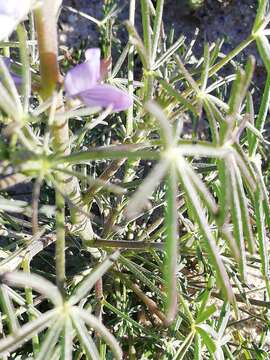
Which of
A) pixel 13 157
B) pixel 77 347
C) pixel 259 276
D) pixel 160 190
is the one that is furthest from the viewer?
pixel 259 276

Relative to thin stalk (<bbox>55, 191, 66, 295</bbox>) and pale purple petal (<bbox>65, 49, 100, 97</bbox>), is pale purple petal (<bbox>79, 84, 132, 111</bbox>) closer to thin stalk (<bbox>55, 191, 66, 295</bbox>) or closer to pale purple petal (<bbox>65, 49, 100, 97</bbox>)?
pale purple petal (<bbox>65, 49, 100, 97</bbox>)

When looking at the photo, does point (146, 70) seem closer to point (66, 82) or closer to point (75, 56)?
point (66, 82)

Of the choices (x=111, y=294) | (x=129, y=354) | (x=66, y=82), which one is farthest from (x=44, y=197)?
(x=66, y=82)

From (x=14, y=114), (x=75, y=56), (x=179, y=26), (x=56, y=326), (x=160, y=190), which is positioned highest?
(x=179, y=26)

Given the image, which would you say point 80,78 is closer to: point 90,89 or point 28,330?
point 90,89

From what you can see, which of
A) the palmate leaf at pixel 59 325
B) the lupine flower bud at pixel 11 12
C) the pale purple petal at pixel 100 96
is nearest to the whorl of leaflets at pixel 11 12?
the lupine flower bud at pixel 11 12

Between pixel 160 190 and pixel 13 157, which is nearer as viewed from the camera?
pixel 13 157
